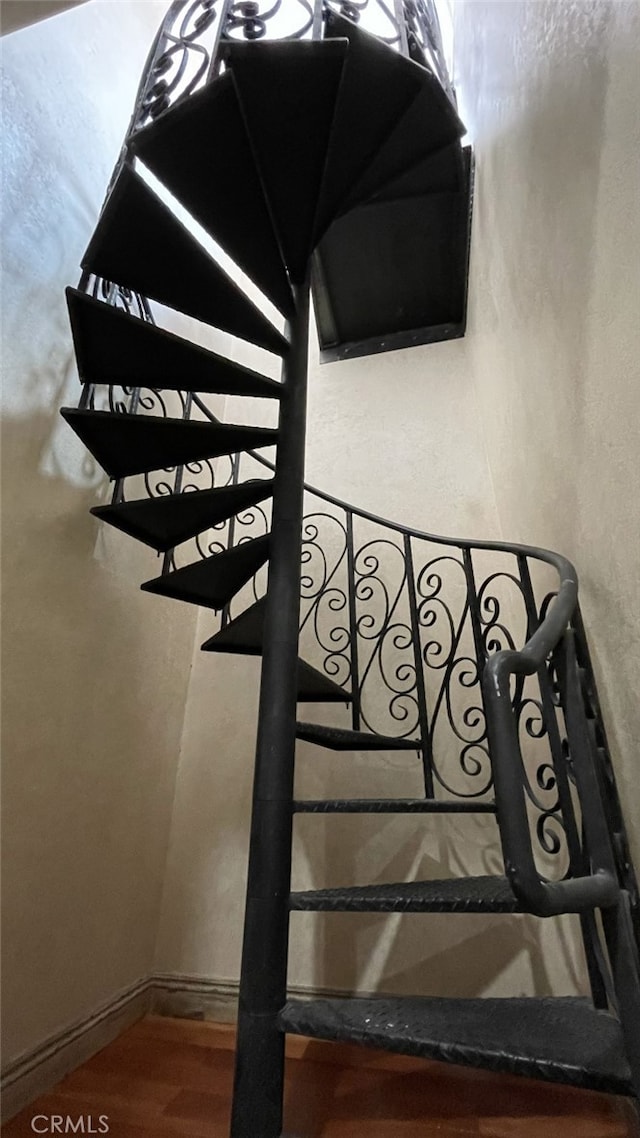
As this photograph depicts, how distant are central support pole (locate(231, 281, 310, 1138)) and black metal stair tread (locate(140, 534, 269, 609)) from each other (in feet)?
0.83

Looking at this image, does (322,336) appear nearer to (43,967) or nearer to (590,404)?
(590,404)

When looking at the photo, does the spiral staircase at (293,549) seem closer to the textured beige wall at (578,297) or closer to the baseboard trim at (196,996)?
the textured beige wall at (578,297)

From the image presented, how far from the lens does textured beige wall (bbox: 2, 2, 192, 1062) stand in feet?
5.42

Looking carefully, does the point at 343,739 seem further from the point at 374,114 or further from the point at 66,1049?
the point at 374,114

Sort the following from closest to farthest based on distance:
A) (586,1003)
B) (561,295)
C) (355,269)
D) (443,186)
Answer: (586,1003), (561,295), (443,186), (355,269)

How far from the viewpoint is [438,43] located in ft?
6.84

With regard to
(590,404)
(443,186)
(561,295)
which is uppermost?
(443,186)

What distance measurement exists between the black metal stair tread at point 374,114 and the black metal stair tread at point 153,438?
0.68m

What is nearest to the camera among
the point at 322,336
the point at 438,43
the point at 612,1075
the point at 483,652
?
the point at 612,1075

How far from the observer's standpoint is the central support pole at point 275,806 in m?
1.21

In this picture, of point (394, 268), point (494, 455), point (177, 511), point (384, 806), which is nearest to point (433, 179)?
point (394, 268)

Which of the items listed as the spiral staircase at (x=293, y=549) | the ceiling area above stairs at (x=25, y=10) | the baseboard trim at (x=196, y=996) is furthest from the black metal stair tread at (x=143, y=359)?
the baseboard trim at (x=196, y=996)

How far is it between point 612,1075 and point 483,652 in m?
1.07

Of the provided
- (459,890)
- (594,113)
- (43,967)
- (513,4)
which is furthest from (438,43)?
(43,967)
